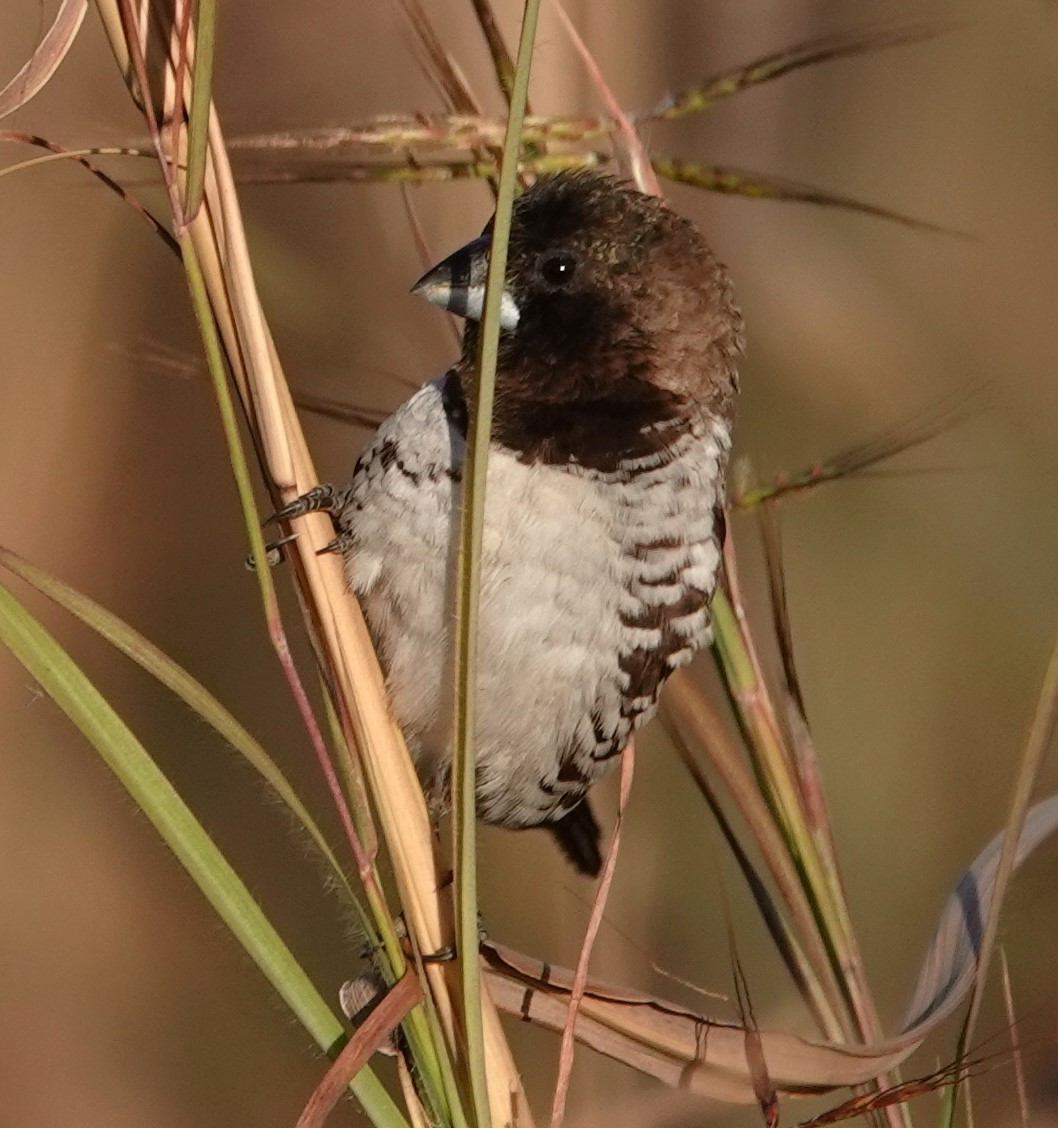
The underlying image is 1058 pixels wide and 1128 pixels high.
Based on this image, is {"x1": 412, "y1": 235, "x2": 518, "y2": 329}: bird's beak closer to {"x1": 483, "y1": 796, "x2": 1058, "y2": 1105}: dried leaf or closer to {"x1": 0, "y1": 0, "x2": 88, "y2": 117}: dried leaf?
{"x1": 0, "y1": 0, "x2": 88, "y2": 117}: dried leaf

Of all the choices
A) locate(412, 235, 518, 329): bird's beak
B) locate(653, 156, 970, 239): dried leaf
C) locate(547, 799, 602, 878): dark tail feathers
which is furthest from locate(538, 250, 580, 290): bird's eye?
locate(547, 799, 602, 878): dark tail feathers

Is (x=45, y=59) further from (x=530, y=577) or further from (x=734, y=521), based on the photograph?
(x=734, y=521)

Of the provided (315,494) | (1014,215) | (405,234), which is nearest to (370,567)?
(315,494)

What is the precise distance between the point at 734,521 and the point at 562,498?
2.73ft

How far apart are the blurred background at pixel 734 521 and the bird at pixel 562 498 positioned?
0.49 m

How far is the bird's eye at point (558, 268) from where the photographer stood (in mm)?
1979

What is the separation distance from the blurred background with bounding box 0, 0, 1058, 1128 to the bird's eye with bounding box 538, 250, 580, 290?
48 centimetres

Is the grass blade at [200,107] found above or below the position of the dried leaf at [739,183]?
below

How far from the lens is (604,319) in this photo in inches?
77.9

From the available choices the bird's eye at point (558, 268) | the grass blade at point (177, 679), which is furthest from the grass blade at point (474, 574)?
the bird's eye at point (558, 268)

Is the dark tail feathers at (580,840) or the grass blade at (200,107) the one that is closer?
the grass blade at (200,107)

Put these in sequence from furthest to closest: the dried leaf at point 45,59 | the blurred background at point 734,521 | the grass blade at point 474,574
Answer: the blurred background at point 734,521 < the dried leaf at point 45,59 < the grass blade at point 474,574

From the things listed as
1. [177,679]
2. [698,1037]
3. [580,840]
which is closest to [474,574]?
[177,679]

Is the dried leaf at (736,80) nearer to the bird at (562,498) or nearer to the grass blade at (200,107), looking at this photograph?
the bird at (562,498)
